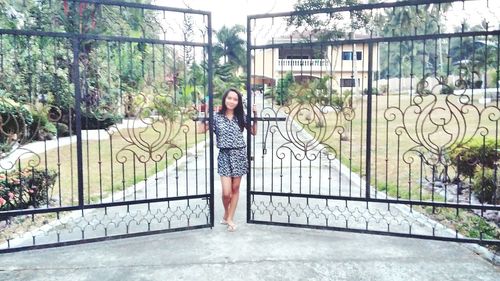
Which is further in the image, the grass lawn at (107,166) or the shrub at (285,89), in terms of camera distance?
the shrub at (285,89)

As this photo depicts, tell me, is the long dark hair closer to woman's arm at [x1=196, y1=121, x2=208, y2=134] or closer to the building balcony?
woman's arm at [x1=196, y1=121, x2=208, y2=134]

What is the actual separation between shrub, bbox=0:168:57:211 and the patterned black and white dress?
200 cm

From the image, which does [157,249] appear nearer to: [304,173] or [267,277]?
[267,277]

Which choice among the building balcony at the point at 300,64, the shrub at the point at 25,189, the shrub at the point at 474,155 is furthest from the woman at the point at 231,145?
the shrub at the point at 474,155

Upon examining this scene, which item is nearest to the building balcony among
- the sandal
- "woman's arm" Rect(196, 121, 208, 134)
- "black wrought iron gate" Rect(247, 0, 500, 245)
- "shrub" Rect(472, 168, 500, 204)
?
"black wrought iron gate" Rect(247, 0, 500, 245)

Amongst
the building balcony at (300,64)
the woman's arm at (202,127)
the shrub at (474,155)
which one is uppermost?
the building balcony at (300,64)

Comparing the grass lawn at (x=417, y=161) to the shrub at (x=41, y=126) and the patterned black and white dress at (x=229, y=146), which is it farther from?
the shrub at (x=41, y=126)

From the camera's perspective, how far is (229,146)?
4.98m

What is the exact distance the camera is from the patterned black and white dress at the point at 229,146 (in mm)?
5000

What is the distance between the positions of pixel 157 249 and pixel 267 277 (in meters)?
1.32

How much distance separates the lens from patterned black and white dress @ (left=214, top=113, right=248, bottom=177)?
16.4 ft

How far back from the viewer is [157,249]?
14.5 ft

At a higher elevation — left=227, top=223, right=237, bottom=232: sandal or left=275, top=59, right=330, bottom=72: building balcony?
left=275, top=59, right=330, bottom=72: building balcony

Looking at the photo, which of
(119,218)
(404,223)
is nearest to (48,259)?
(119,218)
